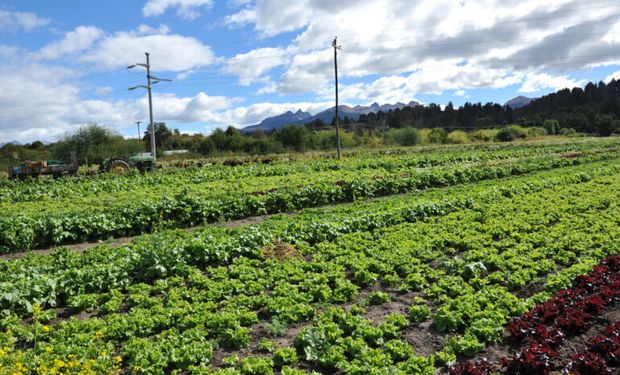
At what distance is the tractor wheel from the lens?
95.8 ft

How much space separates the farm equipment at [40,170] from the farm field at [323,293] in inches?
668

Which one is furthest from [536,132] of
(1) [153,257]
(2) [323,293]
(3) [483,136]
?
(1) [153,257]

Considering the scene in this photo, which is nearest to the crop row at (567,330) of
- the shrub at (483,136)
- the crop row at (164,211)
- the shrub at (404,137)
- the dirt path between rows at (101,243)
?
the dirt path between rows at (101,243)

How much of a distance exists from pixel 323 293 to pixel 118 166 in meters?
25.5

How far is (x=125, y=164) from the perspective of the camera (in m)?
30.0

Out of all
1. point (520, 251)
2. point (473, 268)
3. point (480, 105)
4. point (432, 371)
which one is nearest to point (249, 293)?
point (432, 371)

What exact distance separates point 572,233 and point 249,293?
8.36 meters

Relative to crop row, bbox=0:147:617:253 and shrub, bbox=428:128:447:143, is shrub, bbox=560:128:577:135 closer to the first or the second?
shrub, bbox=428:128:447:143

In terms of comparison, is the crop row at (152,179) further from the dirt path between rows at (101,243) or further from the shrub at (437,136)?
the shrub at (437,136)

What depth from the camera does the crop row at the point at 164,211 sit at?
12711 millimetres

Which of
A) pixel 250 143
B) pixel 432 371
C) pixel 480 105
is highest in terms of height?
pixel 480 105

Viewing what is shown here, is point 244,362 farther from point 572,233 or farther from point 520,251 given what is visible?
point 572,233

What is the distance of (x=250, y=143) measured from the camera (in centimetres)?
5844

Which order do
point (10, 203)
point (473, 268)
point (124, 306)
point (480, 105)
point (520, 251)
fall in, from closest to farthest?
1. point (124, 306)
2. point (473, 268)
3. point (520, 251)
4. point (10, 203)
5. point (480, 105)
